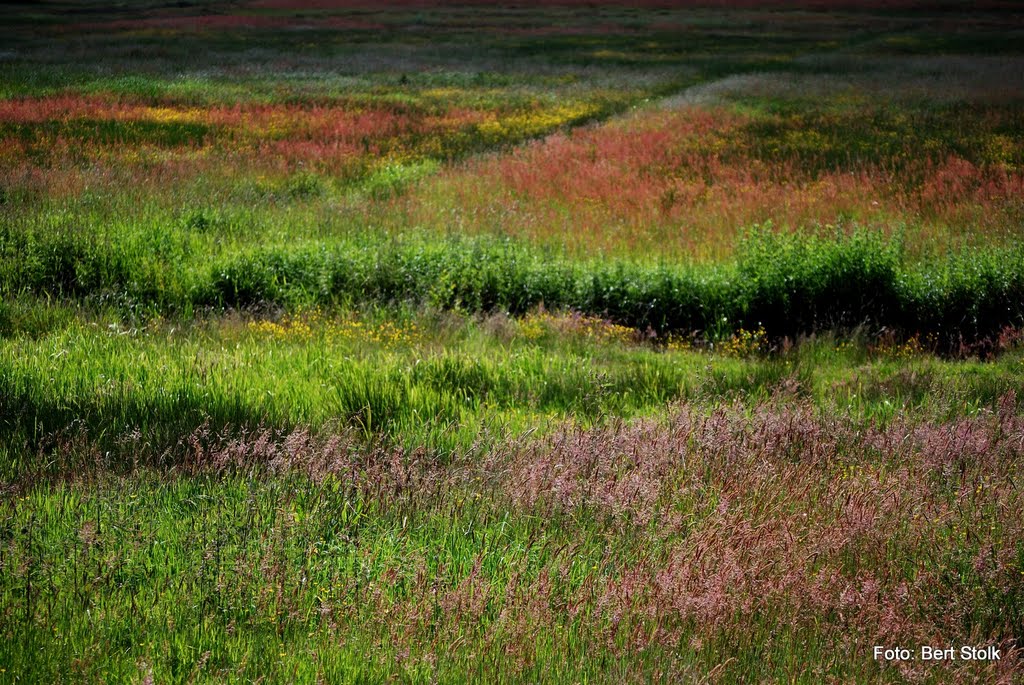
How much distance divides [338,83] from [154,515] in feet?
98.1

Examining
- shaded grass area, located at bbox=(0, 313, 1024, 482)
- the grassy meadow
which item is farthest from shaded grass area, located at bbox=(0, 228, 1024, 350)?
shaded grass area, located at bbox=(0, 313, 1024, 482)

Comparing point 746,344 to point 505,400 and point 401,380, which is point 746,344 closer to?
point 505,400

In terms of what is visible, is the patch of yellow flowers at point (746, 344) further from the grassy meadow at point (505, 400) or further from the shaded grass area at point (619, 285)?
the shaded grass area at point (619, 285)

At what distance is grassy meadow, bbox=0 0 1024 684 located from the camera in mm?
2746

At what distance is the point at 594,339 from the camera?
805 centimetres

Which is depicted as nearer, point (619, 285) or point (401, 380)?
point (401, 380)

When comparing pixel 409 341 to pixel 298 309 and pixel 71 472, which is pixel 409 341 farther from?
pixel 71 472

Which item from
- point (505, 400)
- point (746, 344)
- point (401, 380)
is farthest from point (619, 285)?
point (401, 380)

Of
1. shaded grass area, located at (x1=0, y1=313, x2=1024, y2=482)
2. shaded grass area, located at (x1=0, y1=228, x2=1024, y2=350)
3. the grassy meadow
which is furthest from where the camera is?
shaded grass area, located at (x1=0, y1=228, x2=1024, y2=350)

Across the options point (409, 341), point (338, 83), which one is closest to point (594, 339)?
point (409, 341)

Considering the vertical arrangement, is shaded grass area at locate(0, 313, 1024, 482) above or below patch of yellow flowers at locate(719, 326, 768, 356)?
above

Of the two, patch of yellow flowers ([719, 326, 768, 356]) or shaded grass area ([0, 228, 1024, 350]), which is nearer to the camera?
patch of yellow flowers ([719, 326, 768, 356])

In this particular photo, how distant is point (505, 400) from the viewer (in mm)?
6023

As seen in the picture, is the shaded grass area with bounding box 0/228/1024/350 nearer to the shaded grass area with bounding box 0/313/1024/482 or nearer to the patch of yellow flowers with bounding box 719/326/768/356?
the patch of yellow flowers with bounding box 719/326/768/356
